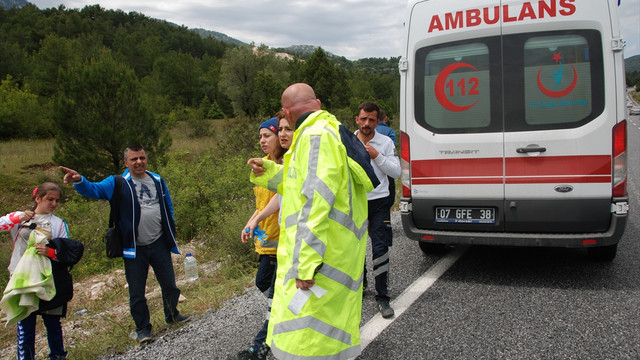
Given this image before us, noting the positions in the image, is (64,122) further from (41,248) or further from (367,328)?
(367,328)

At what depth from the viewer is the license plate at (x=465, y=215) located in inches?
169

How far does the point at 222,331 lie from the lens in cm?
344

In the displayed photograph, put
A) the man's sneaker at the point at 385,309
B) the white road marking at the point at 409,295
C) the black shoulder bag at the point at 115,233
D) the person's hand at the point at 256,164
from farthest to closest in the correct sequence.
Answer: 1. the black shoulder bag at the point at 115,233
2. the man's sneaker at the point at 385,309
3. the white road marking at the point at 409,295
4. the person's hand at the point at 256,164

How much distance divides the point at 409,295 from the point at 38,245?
309 centimetres

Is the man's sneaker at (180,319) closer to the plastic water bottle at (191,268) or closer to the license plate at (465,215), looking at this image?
the plastic water bottle at (191,268)

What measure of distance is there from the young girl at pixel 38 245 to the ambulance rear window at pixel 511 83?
345 centimetres

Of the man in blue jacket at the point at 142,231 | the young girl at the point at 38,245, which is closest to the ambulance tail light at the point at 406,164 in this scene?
the man in blue jacket at the point at 142,231

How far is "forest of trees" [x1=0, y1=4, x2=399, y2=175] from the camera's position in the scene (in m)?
18.7

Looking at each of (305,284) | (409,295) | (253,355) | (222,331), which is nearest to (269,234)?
(253,355)

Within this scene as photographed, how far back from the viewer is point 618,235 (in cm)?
395

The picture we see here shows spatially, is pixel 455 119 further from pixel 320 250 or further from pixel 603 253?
pixel 320 250

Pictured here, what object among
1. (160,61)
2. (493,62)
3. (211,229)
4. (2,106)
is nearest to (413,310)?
(493,62)


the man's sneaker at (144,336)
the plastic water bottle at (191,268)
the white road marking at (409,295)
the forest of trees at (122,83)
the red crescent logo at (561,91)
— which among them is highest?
the forest of trees at (122,83)

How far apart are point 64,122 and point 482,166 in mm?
18881
